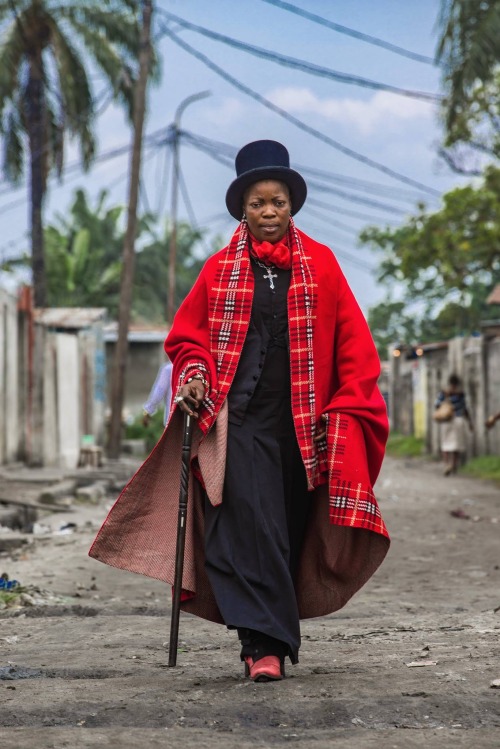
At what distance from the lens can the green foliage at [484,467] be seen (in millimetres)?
18969

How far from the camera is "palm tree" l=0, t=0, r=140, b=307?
23.6 metres

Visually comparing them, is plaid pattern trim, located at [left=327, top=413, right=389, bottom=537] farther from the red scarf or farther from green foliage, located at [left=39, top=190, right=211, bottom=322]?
green foliage, located at [left=39, top=190, right=211, bottom=322]

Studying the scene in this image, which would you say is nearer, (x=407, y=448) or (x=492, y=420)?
(x=492, y=420)

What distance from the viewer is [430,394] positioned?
28.9 metres

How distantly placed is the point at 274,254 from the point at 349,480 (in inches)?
35.4

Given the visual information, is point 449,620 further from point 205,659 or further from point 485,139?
point 485,139

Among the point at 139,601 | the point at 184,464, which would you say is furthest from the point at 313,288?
the point at 139,601

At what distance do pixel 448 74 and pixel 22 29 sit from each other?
8.70m

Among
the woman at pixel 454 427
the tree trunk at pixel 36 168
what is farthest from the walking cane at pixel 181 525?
the tree trunk at pixel 36 168

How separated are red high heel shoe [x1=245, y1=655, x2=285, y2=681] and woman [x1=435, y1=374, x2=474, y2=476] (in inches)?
626

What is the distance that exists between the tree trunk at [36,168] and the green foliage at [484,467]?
31.0ft

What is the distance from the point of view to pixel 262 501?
4273mm

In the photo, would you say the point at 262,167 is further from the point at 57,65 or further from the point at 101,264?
the point at 101,264

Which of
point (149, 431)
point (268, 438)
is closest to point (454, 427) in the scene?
point (149, 431)
